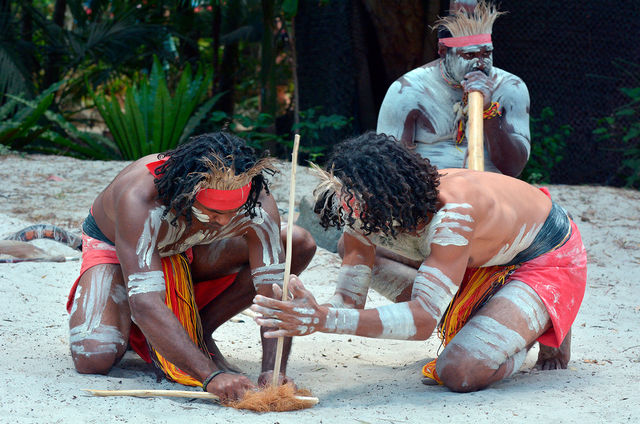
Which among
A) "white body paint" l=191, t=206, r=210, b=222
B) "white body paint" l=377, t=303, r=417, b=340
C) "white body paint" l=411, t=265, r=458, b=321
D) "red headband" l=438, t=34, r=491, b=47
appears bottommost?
"white body paint" l=377, t=303, r=417, b=340

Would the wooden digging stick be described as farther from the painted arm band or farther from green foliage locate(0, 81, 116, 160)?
green foliage locate(0, 81, 116, 160)

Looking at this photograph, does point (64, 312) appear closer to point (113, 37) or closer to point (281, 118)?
point (281, 118)

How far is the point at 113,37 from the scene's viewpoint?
28.1 feet

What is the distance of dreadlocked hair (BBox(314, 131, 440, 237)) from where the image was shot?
2127 millimetres

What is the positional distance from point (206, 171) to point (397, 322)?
74 cm

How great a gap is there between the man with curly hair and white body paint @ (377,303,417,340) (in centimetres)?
125

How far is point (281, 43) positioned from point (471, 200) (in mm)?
7333

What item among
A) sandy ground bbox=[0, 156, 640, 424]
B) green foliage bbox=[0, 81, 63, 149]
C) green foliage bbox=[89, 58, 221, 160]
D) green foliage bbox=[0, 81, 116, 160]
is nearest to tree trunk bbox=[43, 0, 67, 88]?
green foliage bbox=[0, 81, 116, 160]

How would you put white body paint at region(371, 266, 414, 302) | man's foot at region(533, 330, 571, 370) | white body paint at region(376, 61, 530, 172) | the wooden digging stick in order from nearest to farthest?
man's foot at region(533, 330, 571, 370)
white body paint at region(371, 266, 414, 302)
the wooden digging stick
white body paint at region(376, 61, 530, 172)

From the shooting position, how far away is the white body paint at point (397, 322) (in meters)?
2.11

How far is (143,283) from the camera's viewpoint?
229cm

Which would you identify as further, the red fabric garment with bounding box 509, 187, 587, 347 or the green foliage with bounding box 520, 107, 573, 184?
the green foliage with bounding box 520, 107, 573, 184

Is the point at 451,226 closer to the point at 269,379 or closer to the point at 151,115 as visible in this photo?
the point at 269,379

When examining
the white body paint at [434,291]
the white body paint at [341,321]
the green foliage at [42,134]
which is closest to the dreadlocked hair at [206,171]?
the white body paint at [341,321]
